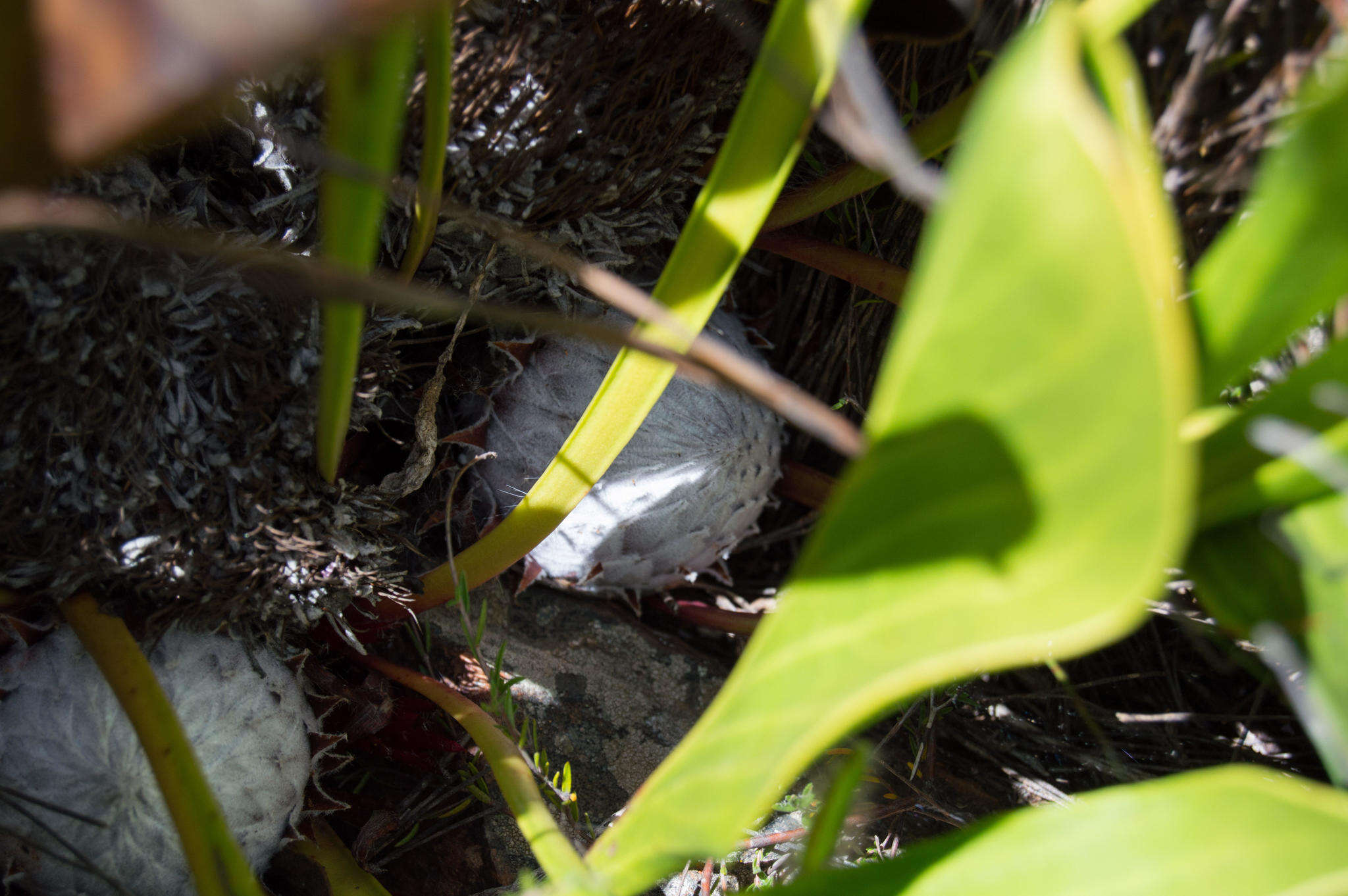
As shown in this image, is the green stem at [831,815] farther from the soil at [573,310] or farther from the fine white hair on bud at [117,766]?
the fine white hair on bud at [117,766]

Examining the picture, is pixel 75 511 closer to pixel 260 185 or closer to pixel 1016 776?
pixel 260 185

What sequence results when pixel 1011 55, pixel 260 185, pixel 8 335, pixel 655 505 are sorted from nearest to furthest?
pixel 1011 55, pixel 8 335, pixel 260 185, pixel 655 505

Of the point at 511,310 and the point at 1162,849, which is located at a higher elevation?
the point at 511,310

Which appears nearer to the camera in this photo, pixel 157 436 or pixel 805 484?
pixel 157 436

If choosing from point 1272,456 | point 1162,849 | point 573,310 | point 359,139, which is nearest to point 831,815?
point 1162,849

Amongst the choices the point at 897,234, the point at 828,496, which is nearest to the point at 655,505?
the point at 828,496

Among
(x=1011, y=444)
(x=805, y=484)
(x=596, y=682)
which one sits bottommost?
(x=596, y=682)

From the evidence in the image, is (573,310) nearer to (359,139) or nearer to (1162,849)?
(359,139)
